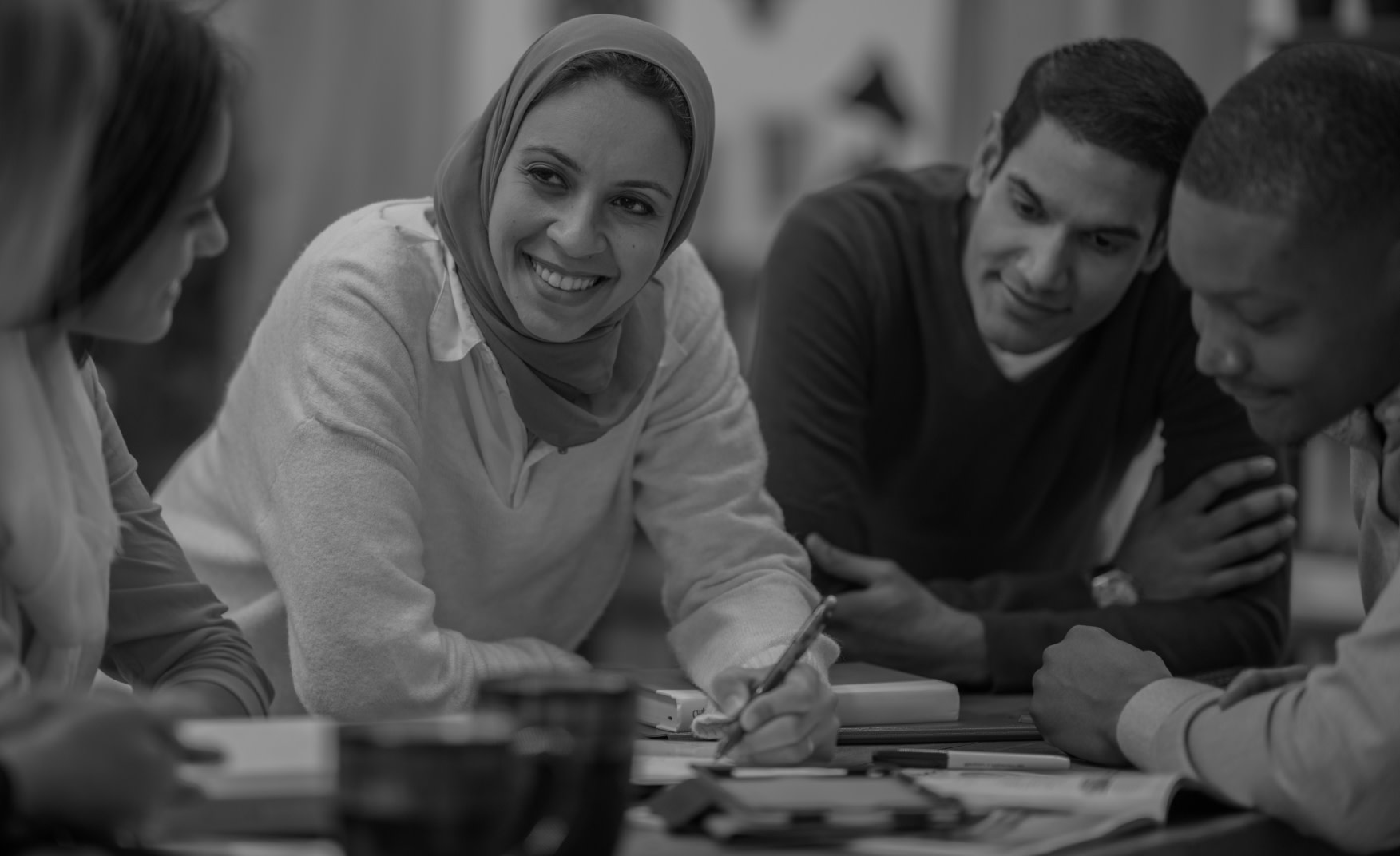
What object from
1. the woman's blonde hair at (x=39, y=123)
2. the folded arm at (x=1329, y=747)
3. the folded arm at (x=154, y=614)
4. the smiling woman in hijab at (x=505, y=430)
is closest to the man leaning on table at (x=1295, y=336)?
the folded arm at (x=1329, y=747)

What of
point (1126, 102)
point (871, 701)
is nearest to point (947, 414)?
point (1126, 102)

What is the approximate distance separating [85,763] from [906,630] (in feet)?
3.66

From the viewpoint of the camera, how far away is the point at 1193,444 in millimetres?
2047

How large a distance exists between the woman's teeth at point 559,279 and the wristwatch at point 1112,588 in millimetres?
801

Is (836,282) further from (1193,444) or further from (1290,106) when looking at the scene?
(1290,106)

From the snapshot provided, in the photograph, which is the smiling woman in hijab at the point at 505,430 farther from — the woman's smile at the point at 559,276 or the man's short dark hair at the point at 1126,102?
the man's short dark hair at the point at 1126,102

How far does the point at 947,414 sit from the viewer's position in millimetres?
2096

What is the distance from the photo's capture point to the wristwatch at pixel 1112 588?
6.57ft

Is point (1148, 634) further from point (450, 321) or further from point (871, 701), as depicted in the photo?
point (450, 321)

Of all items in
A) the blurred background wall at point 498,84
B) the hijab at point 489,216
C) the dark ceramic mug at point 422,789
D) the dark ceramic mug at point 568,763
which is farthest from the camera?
the blurred background wall at point 498,84

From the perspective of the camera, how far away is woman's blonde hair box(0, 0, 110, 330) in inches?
39.1

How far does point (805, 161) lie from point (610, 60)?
323 cm

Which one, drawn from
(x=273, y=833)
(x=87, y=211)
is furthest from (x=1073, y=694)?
(x=87, y=211)

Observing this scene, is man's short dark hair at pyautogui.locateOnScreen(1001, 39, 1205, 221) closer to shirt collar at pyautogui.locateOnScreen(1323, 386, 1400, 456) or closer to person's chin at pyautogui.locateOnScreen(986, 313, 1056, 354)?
person's chin at pyautogui.locateOnScreen(986, 313, 1056, 354)
